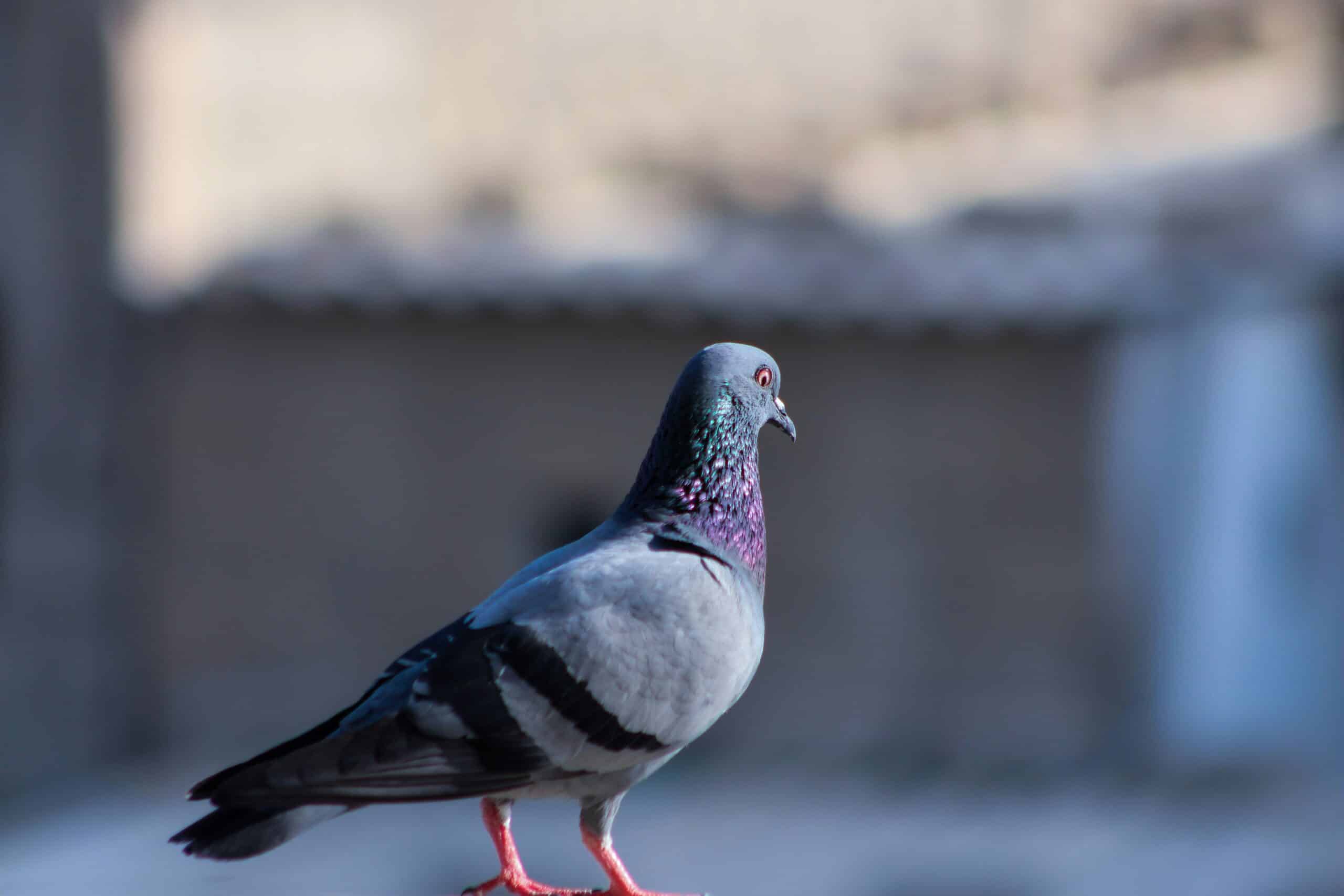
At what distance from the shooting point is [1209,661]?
808cm

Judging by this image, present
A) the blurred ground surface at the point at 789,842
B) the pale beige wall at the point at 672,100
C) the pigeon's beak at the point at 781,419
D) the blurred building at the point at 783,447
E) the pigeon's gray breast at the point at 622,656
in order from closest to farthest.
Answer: the pigeon's gray breast at the point at 622,656
the pigeon's beak at the point at 781,419
the blurred ground surface at the point at 789,842
the blurred building at the point at 783,447
the pale beige wall at the point at 672,100

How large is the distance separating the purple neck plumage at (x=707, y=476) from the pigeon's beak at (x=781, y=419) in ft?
0.25

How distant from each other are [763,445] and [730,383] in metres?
5.19

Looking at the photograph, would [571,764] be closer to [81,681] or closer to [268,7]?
[81,681]

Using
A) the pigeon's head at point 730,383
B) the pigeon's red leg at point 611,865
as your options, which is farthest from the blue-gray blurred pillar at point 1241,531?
the pigeon's red leg at point 611,865

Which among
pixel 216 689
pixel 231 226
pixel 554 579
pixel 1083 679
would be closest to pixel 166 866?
pixel 216 689

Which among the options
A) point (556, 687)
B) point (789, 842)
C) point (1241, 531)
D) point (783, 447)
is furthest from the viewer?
point (1241, 531)

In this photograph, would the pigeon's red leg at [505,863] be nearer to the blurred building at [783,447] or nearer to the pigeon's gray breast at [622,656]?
the pigeon's gray breast at [622,656]

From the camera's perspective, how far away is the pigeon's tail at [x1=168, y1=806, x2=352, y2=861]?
211cm

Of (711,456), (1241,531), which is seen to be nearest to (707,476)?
(711,456)

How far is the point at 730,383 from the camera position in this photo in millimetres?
2439

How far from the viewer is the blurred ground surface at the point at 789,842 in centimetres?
657

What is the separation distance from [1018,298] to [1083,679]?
196 centimetres

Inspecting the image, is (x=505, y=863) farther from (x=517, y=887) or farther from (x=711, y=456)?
(x=711, y=456)
